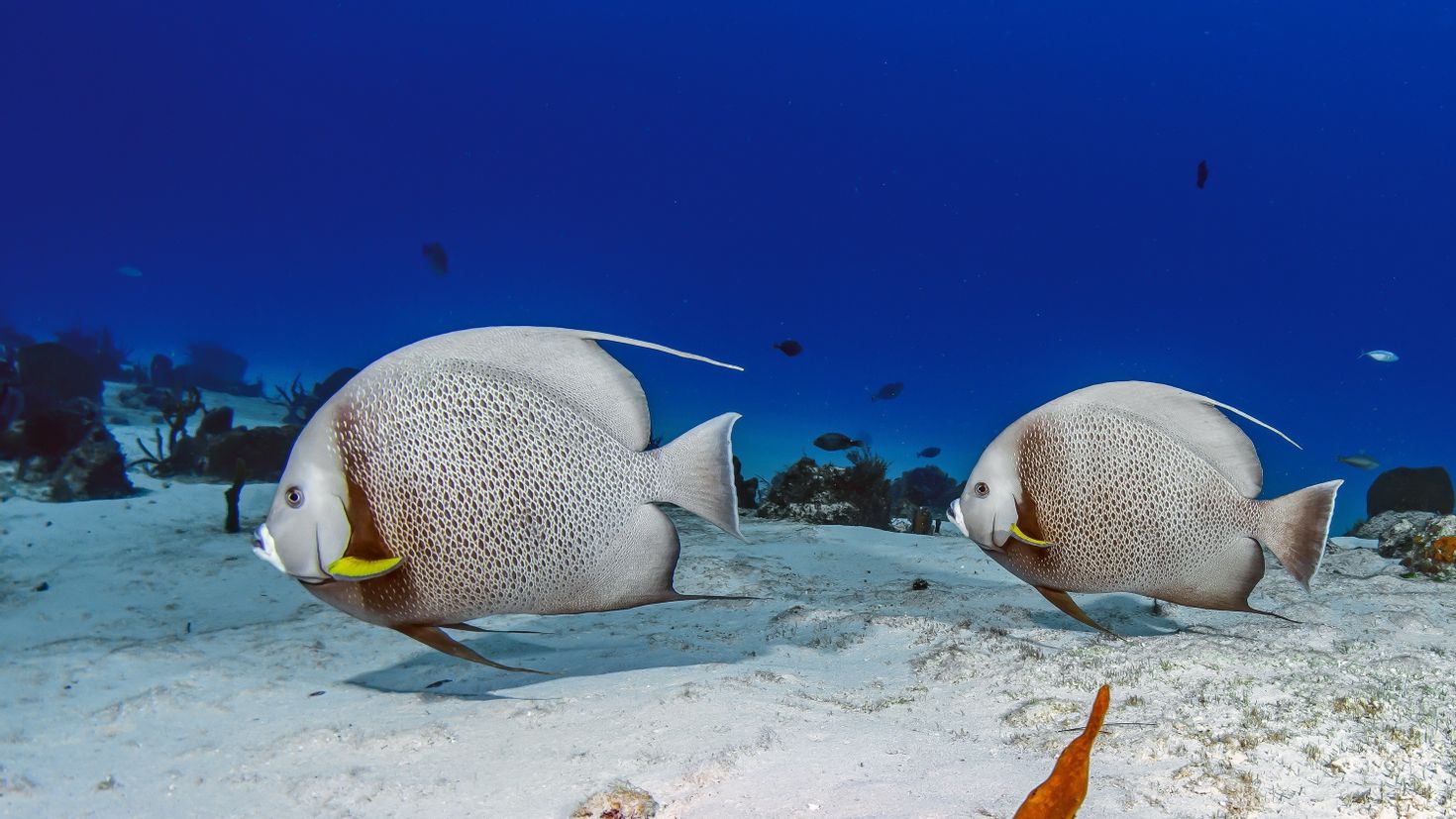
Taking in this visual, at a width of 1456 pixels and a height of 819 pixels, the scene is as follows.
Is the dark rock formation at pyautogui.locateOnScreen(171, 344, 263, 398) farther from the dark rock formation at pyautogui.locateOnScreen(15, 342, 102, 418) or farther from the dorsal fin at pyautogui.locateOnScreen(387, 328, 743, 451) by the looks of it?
the dorsal fin at pyautogui.locateOnScreen(387, 328, 743, 451)

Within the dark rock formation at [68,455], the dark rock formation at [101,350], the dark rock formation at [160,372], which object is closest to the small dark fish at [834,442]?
the dark rock formation at [68,455]

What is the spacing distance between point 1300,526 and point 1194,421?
0.42 m

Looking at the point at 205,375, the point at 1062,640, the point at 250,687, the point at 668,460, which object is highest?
the point at 205,375

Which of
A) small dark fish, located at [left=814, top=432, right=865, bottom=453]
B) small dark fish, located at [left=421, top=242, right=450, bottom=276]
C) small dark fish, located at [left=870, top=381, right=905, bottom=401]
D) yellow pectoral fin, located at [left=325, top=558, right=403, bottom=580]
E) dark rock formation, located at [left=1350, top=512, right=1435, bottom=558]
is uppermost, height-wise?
small dark fish, located at [left=421, top=242, right=450, bottom=276]

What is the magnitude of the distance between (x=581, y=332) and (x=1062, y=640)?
246 cm

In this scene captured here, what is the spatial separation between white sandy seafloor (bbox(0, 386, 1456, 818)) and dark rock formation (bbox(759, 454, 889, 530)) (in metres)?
4.44

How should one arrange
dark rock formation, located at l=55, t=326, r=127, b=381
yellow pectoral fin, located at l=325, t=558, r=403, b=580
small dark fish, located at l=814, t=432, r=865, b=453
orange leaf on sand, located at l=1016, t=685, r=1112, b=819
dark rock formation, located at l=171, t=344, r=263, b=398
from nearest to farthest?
orange leaf on sand, located at l=1016, t=685, r=1112, b=819, yellow pectoral fin, located at l=325, t=558, r=403, b=580, small dark fish, located at l=814, t=432, r=865, b=453, dark rock formation, located at l=55, t=326, r=127, b=381, dark rock formation, located at l=171, t=344, r=263, b=398

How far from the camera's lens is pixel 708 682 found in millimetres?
2672

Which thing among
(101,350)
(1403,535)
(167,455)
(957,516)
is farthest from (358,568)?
(101,350)

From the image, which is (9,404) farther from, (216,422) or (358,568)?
(358,568)

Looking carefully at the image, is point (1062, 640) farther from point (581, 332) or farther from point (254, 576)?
point (254, 576)

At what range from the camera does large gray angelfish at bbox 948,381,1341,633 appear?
2.28 meters

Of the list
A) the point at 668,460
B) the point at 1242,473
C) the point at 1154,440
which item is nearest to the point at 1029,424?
the point at 1154,440

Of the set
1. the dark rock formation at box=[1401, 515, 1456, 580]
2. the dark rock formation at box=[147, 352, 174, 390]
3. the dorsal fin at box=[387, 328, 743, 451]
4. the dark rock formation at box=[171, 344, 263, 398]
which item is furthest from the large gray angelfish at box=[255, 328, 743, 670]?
the dark rock formation at box=[171, 344, 263, 398]
